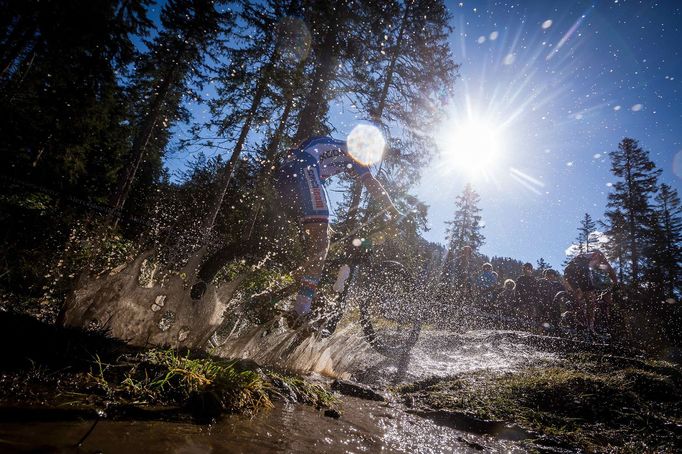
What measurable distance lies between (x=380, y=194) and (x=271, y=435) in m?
3.31

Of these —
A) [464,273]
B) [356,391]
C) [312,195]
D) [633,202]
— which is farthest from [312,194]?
[633,202]

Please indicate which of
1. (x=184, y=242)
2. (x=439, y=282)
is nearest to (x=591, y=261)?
(x=439, y=282)

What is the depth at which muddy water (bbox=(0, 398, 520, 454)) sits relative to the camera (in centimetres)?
96

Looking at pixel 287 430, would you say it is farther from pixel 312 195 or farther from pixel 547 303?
pixel 547 303

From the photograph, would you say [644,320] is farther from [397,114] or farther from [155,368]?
[155,368]

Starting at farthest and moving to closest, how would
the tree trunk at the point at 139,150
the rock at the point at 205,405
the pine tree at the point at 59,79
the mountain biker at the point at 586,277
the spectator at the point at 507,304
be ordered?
the tree trunk at the point at 139,150 < the spectator at the point at 507,304 < the mountain biker at the point at 586,277 < the pine tree at the point at 59,79 < the rock at the point at 205,405

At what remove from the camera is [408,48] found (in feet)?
35.7

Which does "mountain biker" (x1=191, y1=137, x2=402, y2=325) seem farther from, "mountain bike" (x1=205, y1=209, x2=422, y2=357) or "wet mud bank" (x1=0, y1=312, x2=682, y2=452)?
"wet mud bank" (x1=0, y1=312, x2=682, y2=452)

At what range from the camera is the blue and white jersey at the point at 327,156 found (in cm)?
465

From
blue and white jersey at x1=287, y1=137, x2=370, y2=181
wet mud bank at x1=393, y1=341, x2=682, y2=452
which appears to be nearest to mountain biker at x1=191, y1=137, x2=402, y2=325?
blue and white jersey at x1=287, y1=137, x2=370, y2=181

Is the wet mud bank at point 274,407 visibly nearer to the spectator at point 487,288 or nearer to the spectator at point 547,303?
the spectator at point 547,303

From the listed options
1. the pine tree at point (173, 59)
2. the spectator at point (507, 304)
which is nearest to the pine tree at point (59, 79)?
the pine tree at point (173, 59)

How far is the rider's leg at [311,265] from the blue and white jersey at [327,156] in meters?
0.83

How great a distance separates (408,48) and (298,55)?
4020 mm
